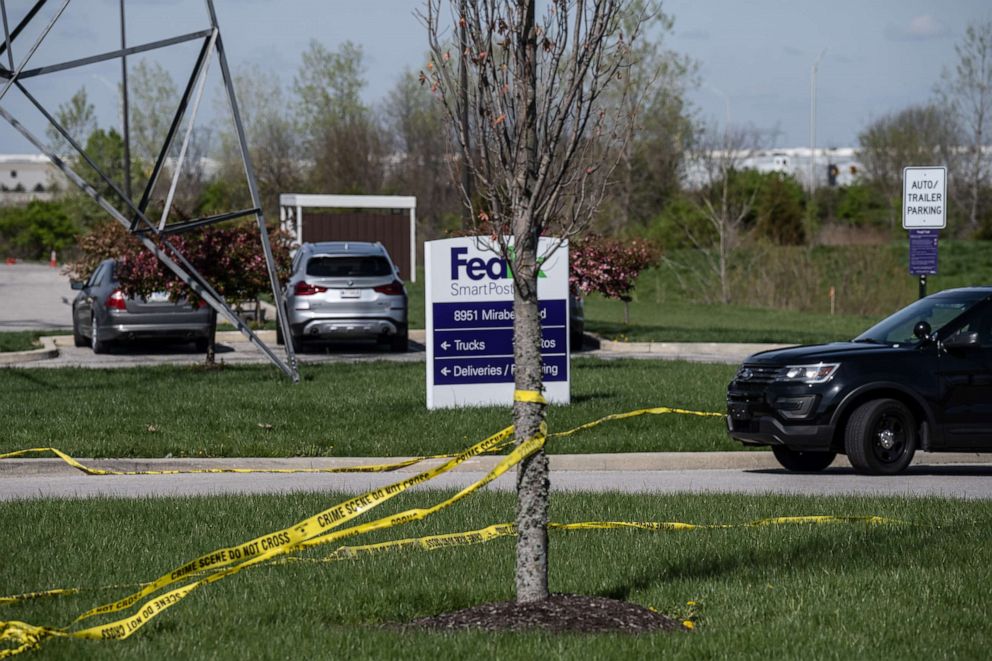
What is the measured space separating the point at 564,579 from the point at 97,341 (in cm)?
1907

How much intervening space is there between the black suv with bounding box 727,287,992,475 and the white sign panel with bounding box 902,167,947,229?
697cm

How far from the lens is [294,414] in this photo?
15.3 metres

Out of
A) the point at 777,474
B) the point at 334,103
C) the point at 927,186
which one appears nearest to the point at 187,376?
the point at 777,474

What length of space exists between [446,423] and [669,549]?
670 cm

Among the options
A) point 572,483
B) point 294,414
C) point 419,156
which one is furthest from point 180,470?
point 419,156

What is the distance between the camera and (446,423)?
14891 mm

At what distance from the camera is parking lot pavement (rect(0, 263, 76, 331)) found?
115 ft

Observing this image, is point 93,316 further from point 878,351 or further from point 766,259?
point 766,259

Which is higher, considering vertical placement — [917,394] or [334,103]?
[334,103]

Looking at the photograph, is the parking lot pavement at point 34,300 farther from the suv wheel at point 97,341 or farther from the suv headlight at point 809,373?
the suv headlight at point 809,373

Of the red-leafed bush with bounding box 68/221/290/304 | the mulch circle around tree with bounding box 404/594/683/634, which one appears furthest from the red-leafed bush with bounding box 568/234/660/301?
the mulch circle around tree with bounding box 404/594/683/634

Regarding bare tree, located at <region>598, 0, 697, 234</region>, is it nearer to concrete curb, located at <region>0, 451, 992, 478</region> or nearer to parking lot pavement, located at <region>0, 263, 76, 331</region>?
parking lot pavement, located at <region>0, 263, 76, 331</region>

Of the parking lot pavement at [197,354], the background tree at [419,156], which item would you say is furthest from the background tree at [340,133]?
the parking lot pavement at [197,354]

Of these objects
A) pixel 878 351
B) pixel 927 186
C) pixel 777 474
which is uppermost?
pixel 927 186
